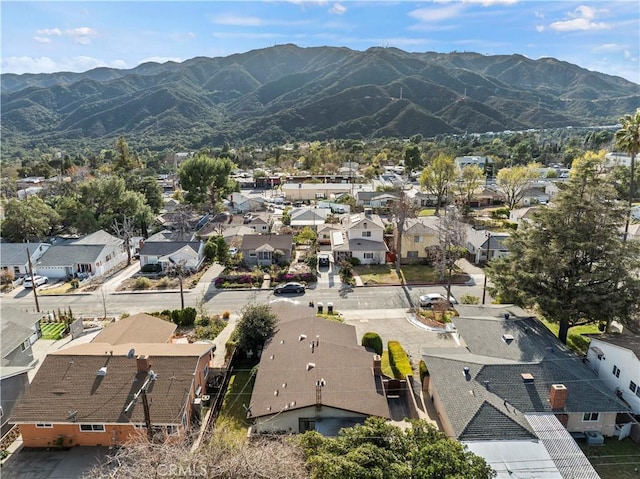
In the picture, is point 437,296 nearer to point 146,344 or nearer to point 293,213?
point 146,344

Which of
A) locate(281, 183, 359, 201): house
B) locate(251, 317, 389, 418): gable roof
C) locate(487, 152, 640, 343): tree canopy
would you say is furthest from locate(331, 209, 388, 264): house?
locate(281, 183, 359, 201): house

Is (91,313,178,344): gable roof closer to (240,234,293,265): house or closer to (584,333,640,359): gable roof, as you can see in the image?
(240,234,293,265): house

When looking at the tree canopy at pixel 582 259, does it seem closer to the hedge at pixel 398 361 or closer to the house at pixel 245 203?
the hedge at pixel 398 361

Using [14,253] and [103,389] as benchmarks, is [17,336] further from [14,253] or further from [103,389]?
[14,253]

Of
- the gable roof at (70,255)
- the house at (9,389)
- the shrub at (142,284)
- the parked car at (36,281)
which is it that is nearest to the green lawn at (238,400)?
the house at (9,389)

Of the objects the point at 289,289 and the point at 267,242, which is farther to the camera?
the point at 267,242

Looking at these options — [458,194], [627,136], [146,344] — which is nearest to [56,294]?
[146,344]

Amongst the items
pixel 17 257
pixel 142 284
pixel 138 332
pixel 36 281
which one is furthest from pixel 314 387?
pixel 17 257
